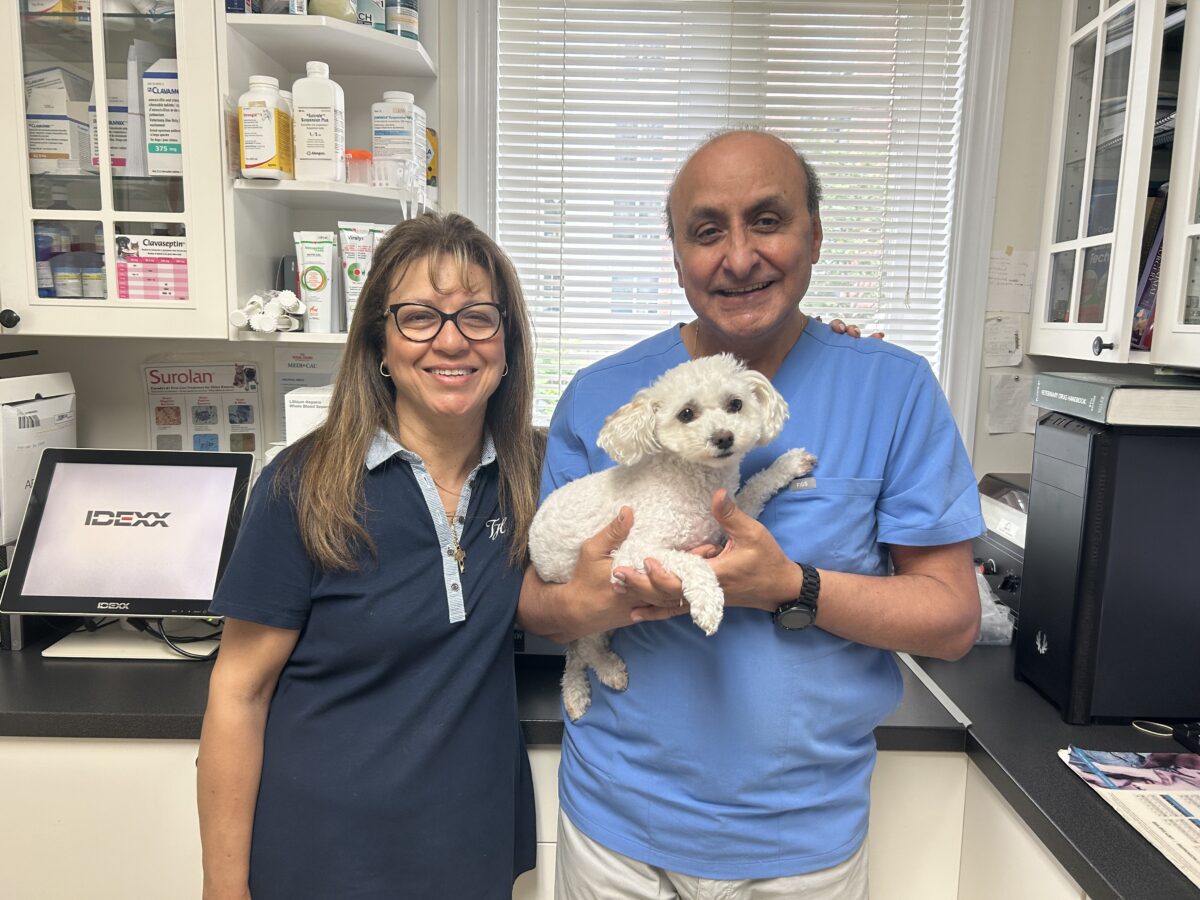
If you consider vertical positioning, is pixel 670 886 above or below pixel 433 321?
below

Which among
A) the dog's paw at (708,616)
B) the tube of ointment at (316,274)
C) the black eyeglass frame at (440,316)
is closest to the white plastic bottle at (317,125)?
the tube of ointment at (316,274)

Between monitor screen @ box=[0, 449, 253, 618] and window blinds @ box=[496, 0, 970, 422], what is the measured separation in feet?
2.79

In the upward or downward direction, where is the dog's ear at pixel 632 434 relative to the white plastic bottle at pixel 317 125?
downward

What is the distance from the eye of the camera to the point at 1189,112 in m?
1.26

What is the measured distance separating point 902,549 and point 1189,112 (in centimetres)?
95

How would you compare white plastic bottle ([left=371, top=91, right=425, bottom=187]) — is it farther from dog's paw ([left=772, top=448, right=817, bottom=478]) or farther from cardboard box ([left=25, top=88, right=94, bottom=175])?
dog's paw ([left=772, top=448, right=817, bottom=478])

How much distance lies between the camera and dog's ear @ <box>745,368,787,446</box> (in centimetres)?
88

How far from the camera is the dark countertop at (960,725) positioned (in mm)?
918

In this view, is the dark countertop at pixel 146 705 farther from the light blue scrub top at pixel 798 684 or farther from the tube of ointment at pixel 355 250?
the tube of ointment at pixel 355 250

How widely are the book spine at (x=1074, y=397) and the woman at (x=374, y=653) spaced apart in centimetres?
89

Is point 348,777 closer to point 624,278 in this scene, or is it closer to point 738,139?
point 738,139

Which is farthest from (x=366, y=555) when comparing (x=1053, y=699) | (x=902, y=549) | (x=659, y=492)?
(x=1053, y=699)

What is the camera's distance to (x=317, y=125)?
1.50 m

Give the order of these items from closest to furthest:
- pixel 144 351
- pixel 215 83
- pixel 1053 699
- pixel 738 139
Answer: pixel 738 139 < pixel 1053 699 < pixel 215 83 < pixel 144 351
